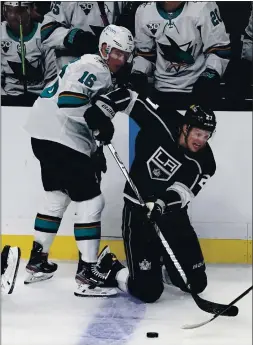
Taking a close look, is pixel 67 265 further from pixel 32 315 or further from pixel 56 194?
pixel 32 315

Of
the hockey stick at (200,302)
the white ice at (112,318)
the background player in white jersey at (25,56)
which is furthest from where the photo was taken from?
the background player in white jersey at (25,56)

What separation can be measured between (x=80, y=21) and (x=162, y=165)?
84 centimetres

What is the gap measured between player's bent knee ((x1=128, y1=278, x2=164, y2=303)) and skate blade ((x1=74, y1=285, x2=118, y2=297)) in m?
0.09

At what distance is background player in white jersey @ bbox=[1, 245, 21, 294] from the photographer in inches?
120

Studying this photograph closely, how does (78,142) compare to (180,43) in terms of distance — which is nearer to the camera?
(78,142)

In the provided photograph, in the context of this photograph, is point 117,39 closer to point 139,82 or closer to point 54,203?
point 139,82

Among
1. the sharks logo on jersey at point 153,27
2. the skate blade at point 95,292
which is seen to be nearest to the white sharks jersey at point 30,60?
the sharks logo on jersey at point 153,27

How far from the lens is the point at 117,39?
3176mm

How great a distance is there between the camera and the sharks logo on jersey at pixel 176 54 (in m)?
3.44

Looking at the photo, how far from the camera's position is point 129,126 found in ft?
11.6

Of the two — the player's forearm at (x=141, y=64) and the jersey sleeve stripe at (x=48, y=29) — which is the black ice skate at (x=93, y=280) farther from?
the jersey sleeve stripe at (x=48, y=29)

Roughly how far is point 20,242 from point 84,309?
807 millimetres

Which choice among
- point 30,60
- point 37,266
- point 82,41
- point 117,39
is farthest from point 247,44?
point 37,266

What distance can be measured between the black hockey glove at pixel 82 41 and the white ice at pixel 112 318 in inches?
43.6
